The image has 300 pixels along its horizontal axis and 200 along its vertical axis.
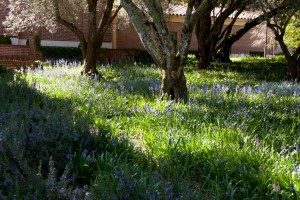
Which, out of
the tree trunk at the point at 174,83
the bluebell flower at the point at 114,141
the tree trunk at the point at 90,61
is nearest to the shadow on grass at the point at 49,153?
the bluebell flower at the point at 114,141

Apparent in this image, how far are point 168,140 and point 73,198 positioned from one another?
168 cm

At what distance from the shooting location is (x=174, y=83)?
21.9 ft

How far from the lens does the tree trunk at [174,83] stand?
21.8 feet

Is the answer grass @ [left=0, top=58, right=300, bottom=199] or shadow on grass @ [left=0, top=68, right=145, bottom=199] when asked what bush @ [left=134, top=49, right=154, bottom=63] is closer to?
grass @ [left=0, top=58, right=300, bottom=199]

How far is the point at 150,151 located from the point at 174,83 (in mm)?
2827

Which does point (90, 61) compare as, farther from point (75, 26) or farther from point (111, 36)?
point (111, 36)

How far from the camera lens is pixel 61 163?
345 centimetres

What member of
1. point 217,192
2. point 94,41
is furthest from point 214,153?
point 94,41

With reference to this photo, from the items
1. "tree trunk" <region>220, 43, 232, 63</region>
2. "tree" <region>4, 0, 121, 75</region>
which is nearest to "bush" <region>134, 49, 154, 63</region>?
"tree trunk" <region>220, 43, 232, 63</region>

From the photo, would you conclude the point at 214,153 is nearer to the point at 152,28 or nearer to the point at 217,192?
the point at 217,192

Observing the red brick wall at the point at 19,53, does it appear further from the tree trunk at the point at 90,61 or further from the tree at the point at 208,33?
the tree trunk at the point at 90,61

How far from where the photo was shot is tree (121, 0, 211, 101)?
21.9ft

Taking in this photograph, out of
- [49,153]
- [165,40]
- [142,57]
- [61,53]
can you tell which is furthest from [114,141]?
[61,53]

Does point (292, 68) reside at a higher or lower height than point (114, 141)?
higher
